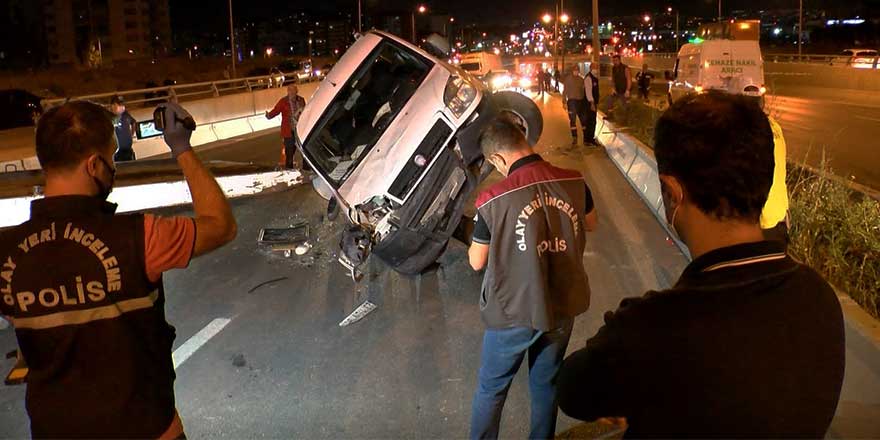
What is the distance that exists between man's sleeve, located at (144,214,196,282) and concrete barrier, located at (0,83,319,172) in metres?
14.8

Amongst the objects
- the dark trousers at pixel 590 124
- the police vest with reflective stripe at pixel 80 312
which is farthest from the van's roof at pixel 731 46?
the police vest with reflective stripe at pixel 80 312

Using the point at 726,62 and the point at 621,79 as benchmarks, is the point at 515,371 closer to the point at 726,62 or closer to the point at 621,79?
the point at 621,79

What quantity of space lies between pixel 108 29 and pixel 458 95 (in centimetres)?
12227

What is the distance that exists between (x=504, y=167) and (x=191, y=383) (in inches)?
112

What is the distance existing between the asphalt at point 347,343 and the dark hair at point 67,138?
2.41 m

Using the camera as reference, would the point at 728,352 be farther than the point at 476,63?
No

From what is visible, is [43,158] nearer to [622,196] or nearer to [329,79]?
[329,79]

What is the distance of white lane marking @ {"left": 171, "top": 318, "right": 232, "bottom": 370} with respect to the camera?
5.35 m

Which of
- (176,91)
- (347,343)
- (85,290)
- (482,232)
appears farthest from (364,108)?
(176,91)

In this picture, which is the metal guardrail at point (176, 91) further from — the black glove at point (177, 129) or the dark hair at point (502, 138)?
the black glove at point (177, 129)

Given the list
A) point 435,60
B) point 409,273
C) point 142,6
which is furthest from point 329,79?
point 142,6

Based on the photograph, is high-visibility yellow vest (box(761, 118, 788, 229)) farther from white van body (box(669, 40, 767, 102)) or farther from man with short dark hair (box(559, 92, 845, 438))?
white van body (box(669, 40, 767, 102))

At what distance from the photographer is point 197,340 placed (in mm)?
5715

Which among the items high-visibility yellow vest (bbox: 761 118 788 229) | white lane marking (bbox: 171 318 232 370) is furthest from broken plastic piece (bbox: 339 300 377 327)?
high-visibility yellow vest (bbox: 761 118 788 229)
